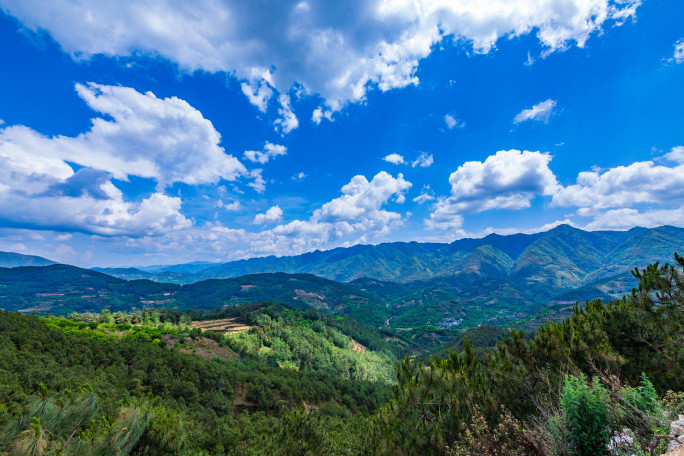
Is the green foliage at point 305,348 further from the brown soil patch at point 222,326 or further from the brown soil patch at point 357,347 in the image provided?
the brown soil patch at point 222,326

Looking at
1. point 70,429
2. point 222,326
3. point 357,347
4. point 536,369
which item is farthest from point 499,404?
point 357,347

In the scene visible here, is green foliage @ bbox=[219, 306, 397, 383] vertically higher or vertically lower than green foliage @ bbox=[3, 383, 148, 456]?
lower

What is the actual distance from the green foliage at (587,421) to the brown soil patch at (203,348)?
68.0 metres

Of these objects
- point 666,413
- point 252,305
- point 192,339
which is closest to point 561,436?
point 666,413

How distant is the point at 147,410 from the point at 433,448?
11.5m

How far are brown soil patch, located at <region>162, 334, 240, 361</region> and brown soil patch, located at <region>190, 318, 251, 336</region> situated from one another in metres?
23.1

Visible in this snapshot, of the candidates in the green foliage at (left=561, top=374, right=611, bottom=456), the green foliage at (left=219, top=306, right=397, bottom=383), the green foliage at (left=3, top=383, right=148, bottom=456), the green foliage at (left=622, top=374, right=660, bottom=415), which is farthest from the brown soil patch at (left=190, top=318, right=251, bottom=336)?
the green foliage at (left=622, top=374, right=660, bottom=415)

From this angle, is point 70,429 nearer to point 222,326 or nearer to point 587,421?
point 587,421

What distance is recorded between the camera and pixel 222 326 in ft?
342

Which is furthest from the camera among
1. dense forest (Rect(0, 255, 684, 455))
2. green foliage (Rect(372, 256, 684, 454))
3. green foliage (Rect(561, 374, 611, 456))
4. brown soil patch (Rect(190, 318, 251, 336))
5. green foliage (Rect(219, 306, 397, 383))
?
brown soil patch (Rect(190, 318, 251, 336))

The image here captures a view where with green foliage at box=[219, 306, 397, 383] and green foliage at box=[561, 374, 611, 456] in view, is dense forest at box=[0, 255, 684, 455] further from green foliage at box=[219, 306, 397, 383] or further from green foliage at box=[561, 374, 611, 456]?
green foliage at box=[219, 306, 397, 383]

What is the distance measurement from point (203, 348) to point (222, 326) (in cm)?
4157

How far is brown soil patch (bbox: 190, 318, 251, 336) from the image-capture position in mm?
96750

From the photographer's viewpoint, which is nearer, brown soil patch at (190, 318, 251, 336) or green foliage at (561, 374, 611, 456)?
green foliage at (561, 374, 611, 456)
